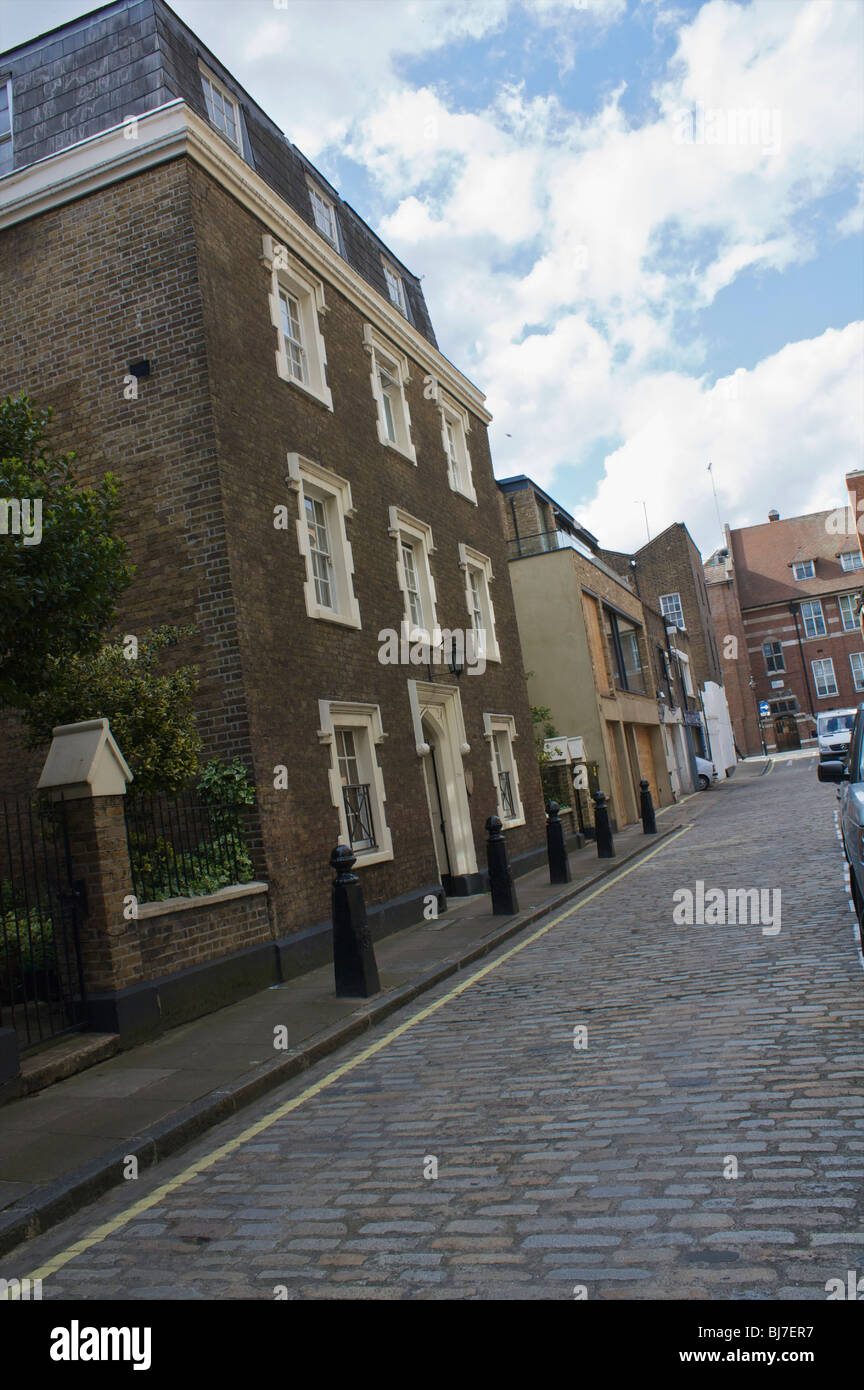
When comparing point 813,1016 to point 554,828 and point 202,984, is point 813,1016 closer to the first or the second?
point 202,984

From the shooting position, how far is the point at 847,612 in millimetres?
76625

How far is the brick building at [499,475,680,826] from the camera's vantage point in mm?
27094

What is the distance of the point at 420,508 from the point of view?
16750 millimetres

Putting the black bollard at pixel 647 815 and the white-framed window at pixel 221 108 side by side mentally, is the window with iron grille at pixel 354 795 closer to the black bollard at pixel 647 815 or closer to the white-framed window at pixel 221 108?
the white-framed window at pixel 221 108

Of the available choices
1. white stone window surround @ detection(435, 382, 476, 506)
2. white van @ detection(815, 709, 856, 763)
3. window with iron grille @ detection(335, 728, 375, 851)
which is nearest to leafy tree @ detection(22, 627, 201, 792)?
window with iron grille @ detection(335, 728, 375, 851)

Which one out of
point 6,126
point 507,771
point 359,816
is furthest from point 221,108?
point 507,771

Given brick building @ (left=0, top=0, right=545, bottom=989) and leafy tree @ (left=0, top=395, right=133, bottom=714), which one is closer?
leafy tree @ (left=0, top=395, right=133, bottom=714)

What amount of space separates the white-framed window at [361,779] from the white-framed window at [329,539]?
1256 millimetres

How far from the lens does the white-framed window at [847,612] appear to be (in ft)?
248

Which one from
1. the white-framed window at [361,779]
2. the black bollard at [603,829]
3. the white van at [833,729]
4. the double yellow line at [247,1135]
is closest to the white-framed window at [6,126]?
the white-framed window at [361,779]

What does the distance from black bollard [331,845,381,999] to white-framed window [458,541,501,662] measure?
9.66 metres

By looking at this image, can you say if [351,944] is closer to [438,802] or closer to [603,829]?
[438,802]

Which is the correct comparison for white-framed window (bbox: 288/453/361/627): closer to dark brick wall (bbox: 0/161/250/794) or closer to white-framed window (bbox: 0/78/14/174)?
dark brick wall (bbox: 0/161/250/794)
